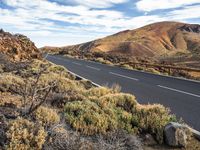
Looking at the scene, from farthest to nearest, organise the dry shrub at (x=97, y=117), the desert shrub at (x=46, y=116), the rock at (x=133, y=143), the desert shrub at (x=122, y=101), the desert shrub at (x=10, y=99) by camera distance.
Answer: the desert shrub at (x=122, y=101)
the desert shrub at (x=10, y=99)
the dry shrub at (x=97, y=117)
the desert shrub at (x=46, y=116)
the rock at (x=133, y=143)

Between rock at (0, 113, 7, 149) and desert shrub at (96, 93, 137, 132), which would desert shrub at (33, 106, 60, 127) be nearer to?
rock at (0, 113, 7, 149)

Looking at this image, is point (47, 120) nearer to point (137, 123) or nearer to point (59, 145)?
point (59, 145)

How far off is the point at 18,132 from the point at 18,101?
3986mm

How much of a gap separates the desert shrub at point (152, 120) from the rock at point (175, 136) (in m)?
0.18

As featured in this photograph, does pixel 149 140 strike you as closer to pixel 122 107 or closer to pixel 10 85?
pixel 122 107

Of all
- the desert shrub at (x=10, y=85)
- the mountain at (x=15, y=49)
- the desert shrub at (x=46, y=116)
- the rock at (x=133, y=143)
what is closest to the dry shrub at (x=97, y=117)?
the desert shrub at (x=46, y=116)

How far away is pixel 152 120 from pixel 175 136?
2.65 ft

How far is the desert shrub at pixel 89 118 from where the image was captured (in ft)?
25.2

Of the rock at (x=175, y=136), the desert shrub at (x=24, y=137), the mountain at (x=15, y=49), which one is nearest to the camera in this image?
the desert shrub at (x=24, y=137)

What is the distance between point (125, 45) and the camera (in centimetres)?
15400

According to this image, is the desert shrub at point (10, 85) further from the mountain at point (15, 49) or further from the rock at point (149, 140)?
the mountain at point (15, 49)

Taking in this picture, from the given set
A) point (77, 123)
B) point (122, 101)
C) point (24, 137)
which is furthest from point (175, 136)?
point (24, 137)

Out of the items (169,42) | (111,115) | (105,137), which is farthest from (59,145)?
(169,42)

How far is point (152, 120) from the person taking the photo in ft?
27.3
